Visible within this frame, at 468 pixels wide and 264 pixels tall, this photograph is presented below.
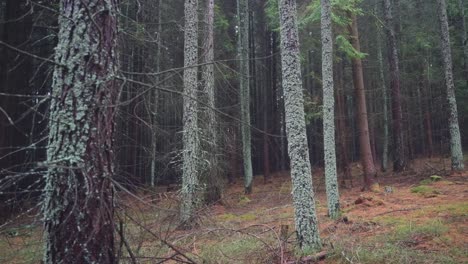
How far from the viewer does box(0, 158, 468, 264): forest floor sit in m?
2.64

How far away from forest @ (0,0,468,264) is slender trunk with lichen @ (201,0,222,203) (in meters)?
0.07

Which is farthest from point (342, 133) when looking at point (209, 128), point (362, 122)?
point (209, 128)

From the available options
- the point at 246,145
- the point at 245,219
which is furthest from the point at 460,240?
the point at 246,145

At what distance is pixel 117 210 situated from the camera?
272 centimetres

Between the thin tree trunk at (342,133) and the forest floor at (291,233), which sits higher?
the thin tree trunk at (342,133)

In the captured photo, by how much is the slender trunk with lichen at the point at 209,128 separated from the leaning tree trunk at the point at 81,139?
7955mm

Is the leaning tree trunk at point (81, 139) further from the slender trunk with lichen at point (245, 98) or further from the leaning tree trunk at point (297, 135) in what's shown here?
the slender trunk with lichen at point (245, 98)

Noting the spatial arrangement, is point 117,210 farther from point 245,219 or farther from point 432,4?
point 432,4

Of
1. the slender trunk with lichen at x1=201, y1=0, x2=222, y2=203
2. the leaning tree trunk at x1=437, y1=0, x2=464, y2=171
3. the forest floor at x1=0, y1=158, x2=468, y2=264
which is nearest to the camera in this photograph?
the forest floor at x1=0, y1=158, x2=468, y2=264

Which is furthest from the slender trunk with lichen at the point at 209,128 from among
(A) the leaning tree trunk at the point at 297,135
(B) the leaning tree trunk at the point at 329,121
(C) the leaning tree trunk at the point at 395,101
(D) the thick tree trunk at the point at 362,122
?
(C) the leaning tree trunk at the point at 395,101

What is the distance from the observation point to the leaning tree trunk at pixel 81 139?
235 cm

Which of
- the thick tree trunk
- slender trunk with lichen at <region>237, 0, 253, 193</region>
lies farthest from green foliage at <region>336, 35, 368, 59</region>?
slender trunk with lichen at <region>237, 0, 253, 193</region>

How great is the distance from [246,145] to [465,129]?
20.3 m

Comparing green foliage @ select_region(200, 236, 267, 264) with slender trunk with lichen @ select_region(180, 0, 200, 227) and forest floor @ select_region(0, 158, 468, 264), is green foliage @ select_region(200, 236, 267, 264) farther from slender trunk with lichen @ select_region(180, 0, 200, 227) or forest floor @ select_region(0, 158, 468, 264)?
slender trunk with lichen @ select_region(180, 0, 200, 227)
